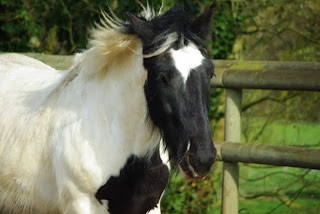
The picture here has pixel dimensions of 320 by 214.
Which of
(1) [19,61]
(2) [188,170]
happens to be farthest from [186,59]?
(1) [19,61]

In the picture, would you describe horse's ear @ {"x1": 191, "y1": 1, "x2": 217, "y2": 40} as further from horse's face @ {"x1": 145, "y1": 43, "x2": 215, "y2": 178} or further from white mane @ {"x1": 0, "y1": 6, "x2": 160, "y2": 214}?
white mane @ {"x1": 0, "y1": 6, "x2": 160, "y2": 214}

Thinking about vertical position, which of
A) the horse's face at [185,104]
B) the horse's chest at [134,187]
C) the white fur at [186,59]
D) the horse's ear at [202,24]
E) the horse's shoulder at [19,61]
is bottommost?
the horse's chest at [134,187]

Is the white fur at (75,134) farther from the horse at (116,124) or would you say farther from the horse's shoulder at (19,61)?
the horse's shoulder at (19,61)

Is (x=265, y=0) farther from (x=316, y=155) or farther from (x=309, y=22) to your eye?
(x=316, y=155)

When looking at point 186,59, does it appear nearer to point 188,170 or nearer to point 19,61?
point 188,170

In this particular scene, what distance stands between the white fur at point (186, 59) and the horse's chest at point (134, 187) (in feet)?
2.13

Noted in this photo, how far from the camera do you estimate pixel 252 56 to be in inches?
280

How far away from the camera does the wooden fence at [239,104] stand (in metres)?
4.13

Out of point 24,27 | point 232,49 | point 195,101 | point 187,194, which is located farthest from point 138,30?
point 24,27

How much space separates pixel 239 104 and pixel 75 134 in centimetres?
174

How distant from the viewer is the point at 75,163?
3.30 metres

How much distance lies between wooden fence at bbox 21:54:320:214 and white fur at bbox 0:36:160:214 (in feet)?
4.35

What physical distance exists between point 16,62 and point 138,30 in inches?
66.7

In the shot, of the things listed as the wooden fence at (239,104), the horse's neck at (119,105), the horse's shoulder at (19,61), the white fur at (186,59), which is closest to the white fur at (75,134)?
the horse's neck at (119,105)
